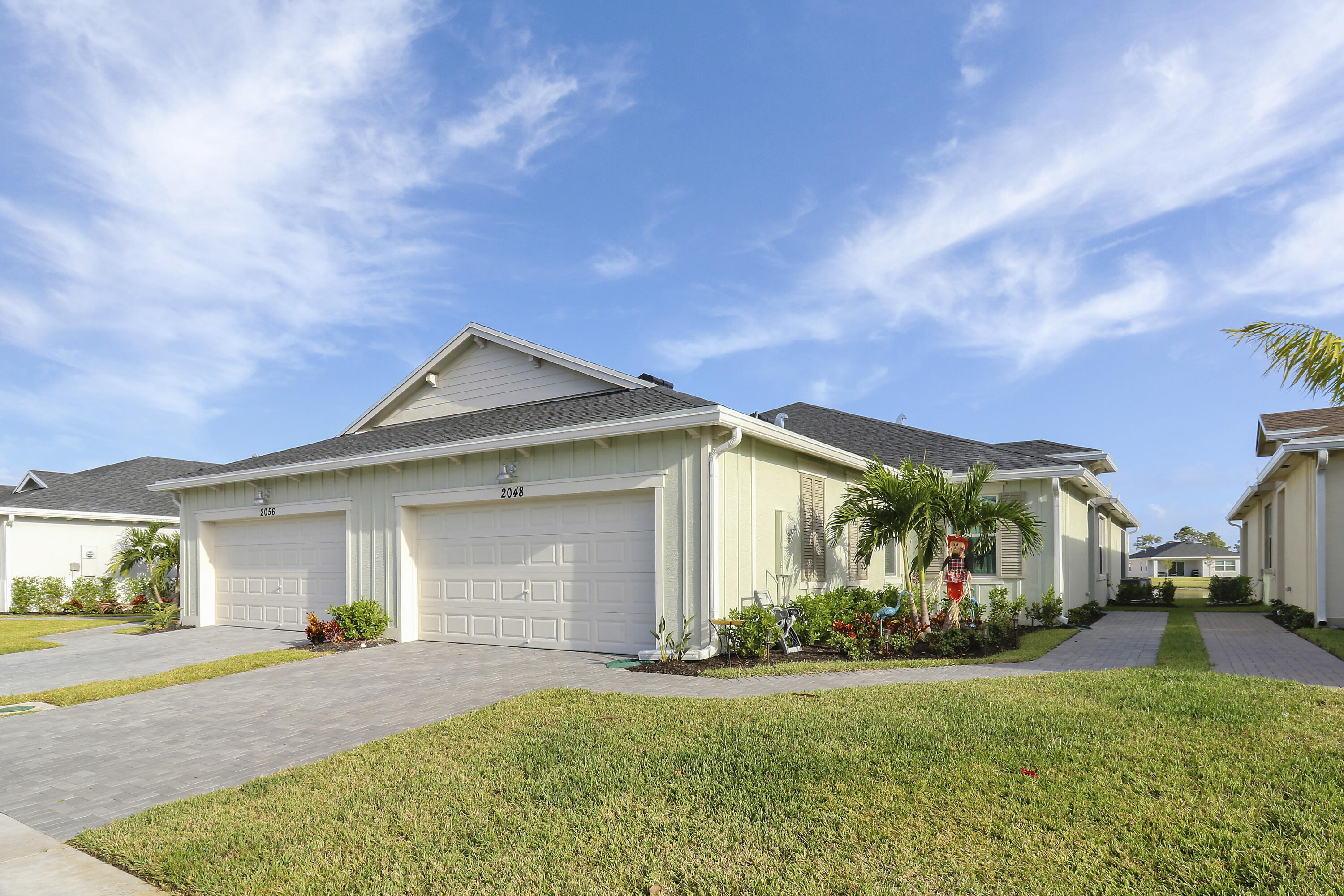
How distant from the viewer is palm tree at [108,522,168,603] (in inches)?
828

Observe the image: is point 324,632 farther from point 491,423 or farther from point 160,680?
point 491,423

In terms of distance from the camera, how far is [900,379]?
19.8 metres

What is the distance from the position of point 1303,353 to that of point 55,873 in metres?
12.0

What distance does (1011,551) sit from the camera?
1612cm

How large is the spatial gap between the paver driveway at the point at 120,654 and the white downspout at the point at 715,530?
796cm

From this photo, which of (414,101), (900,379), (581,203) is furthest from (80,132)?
(900,379)

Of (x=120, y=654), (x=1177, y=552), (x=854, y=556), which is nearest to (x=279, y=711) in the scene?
(x=120, y=654)

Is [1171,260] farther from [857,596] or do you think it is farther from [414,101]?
[414,101]

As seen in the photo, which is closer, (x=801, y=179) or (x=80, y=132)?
(x=80, y=132)

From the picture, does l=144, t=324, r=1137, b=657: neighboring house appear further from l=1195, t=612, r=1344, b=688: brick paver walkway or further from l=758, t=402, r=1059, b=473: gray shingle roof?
l=1195, t=612, r=1344, b=688: brick paver walkway

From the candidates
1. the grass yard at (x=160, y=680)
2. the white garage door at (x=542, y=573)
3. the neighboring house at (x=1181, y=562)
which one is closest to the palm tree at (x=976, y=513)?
the white garage door at (x=542, y=573)

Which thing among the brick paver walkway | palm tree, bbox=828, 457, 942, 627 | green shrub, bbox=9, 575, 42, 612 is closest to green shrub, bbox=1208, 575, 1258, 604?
the brick paver walkway

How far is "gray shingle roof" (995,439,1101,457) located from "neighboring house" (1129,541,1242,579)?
130 feet

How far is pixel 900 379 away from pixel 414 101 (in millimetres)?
13209
